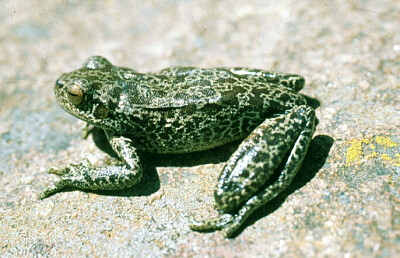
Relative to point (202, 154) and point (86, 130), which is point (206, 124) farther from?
point (86, 130)

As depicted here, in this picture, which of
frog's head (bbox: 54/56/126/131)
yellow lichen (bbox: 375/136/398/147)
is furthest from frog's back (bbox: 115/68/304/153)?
yellow lichen (bbox: 375/136/398/147)

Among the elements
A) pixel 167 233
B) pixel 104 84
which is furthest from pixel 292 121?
pixel 104 84

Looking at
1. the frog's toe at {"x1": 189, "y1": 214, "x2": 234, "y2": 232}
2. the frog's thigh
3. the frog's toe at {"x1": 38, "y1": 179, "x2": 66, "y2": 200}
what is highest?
the frog's thigh

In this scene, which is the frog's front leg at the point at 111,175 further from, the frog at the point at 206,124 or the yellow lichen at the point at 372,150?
the yellow lichen at the point at 372,150

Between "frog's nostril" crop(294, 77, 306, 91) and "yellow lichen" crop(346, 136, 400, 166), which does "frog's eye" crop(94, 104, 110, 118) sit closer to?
"frog's nostril" crop(294, 77, 306, 91)

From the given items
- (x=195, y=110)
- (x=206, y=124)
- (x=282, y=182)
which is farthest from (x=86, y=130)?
(x=282, y=182)

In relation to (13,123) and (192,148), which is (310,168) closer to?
(192,148)
